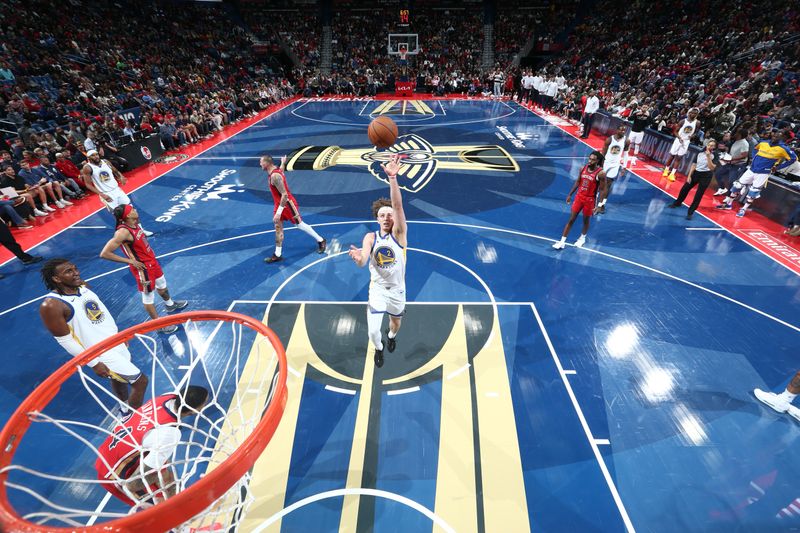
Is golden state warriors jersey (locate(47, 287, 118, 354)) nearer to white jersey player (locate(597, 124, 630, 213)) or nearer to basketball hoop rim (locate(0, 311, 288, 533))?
basketball hoop rim (locate(0, 311, 288, 533))

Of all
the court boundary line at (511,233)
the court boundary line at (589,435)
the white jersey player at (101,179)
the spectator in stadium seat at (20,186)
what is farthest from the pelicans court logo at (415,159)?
the court boundary line at (589,435)

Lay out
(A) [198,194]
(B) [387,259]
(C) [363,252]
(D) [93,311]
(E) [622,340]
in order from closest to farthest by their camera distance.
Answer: (D) [93,311]
(C) [363,252]
(B) [387,259]
(E) [622,340]
(A) [198,194]

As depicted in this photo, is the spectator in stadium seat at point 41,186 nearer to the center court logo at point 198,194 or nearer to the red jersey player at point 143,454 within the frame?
the center court logo at point 198,194

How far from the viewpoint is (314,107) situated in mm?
24266

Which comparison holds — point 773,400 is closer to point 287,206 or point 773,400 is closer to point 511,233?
point 511,233

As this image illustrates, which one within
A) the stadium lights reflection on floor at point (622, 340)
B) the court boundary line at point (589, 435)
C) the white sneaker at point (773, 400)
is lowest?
the court boundary line at point (589, 435)

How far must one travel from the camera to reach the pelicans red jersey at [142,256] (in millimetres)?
5137

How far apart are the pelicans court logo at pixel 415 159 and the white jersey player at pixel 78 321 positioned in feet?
28.3

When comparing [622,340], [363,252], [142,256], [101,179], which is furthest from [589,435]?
[101,179]

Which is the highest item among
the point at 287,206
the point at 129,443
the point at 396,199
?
the point at 396,199

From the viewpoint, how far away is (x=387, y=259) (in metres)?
4.42

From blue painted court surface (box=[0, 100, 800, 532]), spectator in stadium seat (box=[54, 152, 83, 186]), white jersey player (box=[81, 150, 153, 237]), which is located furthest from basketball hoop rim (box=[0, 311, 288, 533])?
spectator in stadium seat (box=[54, 152, 83, 186])

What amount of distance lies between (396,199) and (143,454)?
293 cm

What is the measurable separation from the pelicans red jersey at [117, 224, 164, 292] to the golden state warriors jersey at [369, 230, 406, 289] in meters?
3.22
